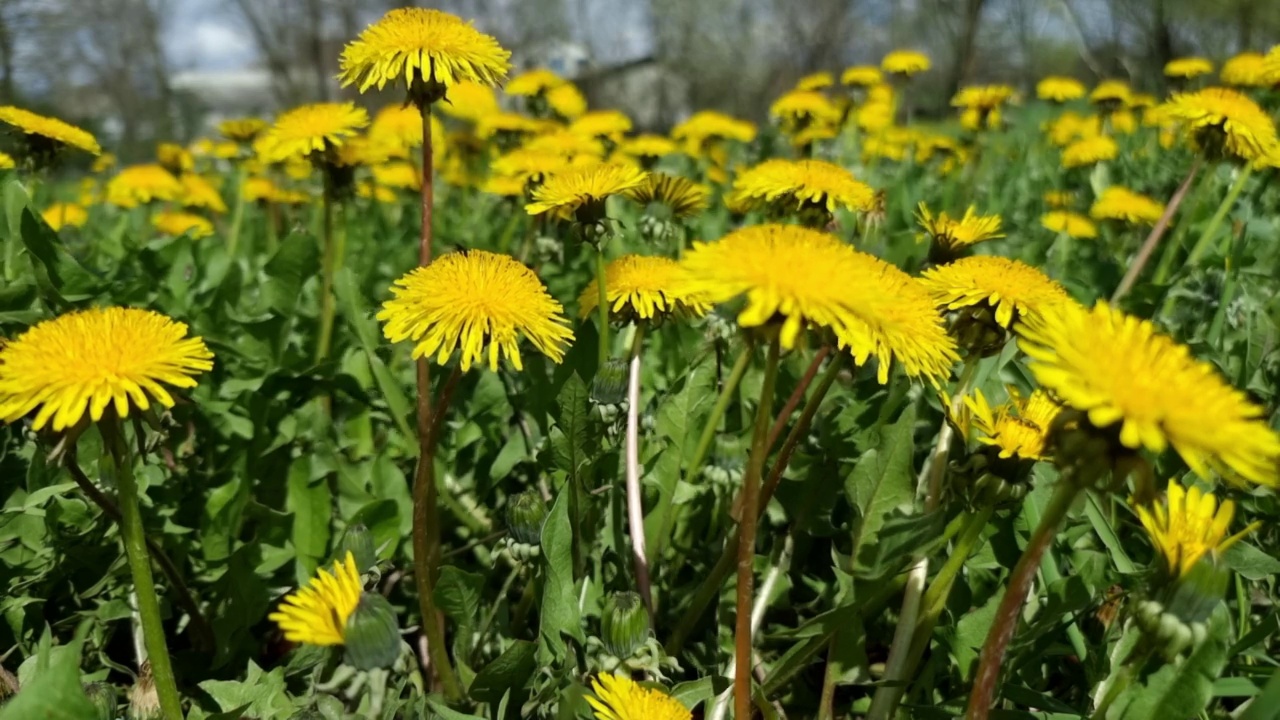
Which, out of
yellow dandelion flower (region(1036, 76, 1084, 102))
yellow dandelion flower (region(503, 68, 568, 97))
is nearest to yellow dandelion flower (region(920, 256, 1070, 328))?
yellow dandelion flower (region(503, 68, 568, 97))

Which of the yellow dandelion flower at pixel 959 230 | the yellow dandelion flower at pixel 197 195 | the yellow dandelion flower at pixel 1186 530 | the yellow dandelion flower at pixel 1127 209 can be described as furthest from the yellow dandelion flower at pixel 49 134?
the yellow dandelion flower at pixel 1127 209

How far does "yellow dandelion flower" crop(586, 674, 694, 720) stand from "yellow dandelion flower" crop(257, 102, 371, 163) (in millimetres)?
1314

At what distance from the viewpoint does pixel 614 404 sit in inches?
57.1

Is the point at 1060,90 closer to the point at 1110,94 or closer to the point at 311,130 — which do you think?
the point at 1110,94

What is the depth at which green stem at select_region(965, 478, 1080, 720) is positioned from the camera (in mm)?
839

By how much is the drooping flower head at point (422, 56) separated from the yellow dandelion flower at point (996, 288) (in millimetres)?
829

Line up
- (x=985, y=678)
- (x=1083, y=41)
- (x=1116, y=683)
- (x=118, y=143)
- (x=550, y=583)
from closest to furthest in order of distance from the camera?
(x=985, y=678) < (x=1116, y=683) < (x=550, y=583) < (x=1083, y=41) < (x=118, y=143)

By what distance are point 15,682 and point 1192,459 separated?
1.57 meters

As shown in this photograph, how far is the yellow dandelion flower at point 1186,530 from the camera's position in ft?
2.97

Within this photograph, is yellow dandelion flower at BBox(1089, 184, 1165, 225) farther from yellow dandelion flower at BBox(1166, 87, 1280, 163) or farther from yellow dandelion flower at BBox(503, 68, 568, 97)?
yellow dandelion flower at BBox(503, 68, 568, 97)

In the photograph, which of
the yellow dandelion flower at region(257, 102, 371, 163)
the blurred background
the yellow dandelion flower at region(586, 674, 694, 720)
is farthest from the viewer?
the blurred background

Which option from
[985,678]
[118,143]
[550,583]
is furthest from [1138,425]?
[118,143]

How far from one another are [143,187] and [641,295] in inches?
108

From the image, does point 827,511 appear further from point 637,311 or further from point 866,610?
point 637,311
